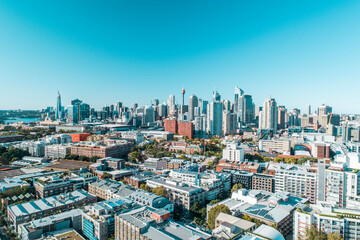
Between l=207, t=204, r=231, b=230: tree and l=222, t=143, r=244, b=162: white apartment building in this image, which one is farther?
l=222, t=143, r=244, b=162: white apartment building

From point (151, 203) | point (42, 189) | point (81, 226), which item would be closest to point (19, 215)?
point (81, 226)

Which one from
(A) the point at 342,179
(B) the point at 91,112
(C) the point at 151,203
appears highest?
(B) the point at 91,112

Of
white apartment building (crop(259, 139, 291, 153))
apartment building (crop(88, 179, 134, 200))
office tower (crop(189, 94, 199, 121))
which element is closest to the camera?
apartment building (crop(88, 179, 134, 200))

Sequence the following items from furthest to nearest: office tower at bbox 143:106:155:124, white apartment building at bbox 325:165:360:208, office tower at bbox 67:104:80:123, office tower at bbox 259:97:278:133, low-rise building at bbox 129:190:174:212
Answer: office tower at bbox 143:106:155:124 < office tower at bbox 67:104:80:123 < office tower at bbox 259:97:278:133 < white apartment building at bbox 325:165:360:208 < low-rise building at bbox 129:190:174:212

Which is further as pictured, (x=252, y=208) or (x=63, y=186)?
(x=63, y=186)

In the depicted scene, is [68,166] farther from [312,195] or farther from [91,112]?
[91,112]

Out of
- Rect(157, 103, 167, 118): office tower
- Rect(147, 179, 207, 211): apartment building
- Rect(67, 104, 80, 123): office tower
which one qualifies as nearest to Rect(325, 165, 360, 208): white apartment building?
Rect(147, 179, 207, 211): apartment building

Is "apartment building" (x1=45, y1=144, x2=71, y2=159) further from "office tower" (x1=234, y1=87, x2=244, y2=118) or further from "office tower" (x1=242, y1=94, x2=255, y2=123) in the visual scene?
"office tower" (x1=234, y1=87, x2=244, y2=118)

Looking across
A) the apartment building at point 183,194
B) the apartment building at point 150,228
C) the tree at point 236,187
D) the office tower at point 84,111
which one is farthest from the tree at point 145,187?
the office tower at point 84,111

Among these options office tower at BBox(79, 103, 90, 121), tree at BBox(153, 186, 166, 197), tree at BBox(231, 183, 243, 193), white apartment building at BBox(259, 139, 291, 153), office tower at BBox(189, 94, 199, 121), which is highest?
office tower at BBox(189, 94, 199, 121)
